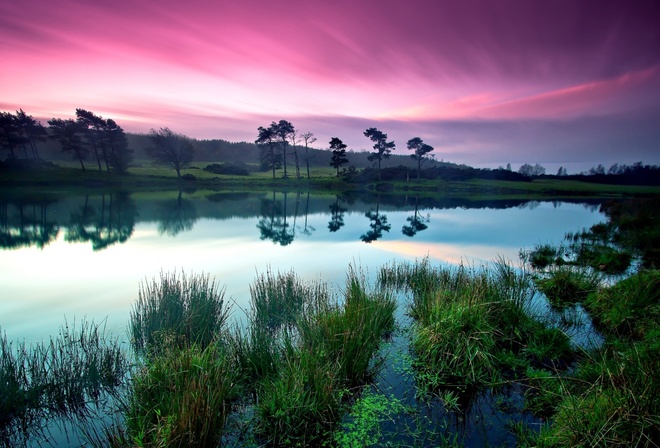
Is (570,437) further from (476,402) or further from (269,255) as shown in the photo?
(269,255)

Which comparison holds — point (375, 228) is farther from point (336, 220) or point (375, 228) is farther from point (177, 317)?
point (177, 317)

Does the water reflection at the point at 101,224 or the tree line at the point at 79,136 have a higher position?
the tree line at the point at 79,136

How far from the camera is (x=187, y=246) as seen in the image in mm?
22141

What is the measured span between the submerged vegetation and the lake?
0.45 m

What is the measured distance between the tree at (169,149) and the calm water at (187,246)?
42.8m

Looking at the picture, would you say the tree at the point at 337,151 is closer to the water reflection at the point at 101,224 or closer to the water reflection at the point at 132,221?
the water reflection at the point at 132,221

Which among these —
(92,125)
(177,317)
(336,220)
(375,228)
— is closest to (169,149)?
(92,125)

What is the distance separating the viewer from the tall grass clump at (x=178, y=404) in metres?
3.85

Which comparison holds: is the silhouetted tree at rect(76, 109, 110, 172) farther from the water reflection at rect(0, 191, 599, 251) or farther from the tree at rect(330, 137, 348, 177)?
the tree at rect(330, 137, 348, 177)

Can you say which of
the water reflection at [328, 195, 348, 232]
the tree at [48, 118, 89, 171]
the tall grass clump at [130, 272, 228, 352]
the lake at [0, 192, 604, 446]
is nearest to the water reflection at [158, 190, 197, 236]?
the lake at [0, 192, 604, 446]

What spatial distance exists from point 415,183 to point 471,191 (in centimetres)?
1426

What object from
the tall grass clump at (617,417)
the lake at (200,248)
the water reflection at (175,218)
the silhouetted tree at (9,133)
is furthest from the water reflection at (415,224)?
the silhouetted tree at (9,133)

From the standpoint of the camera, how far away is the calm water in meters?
11.6

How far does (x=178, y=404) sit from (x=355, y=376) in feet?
10.5
